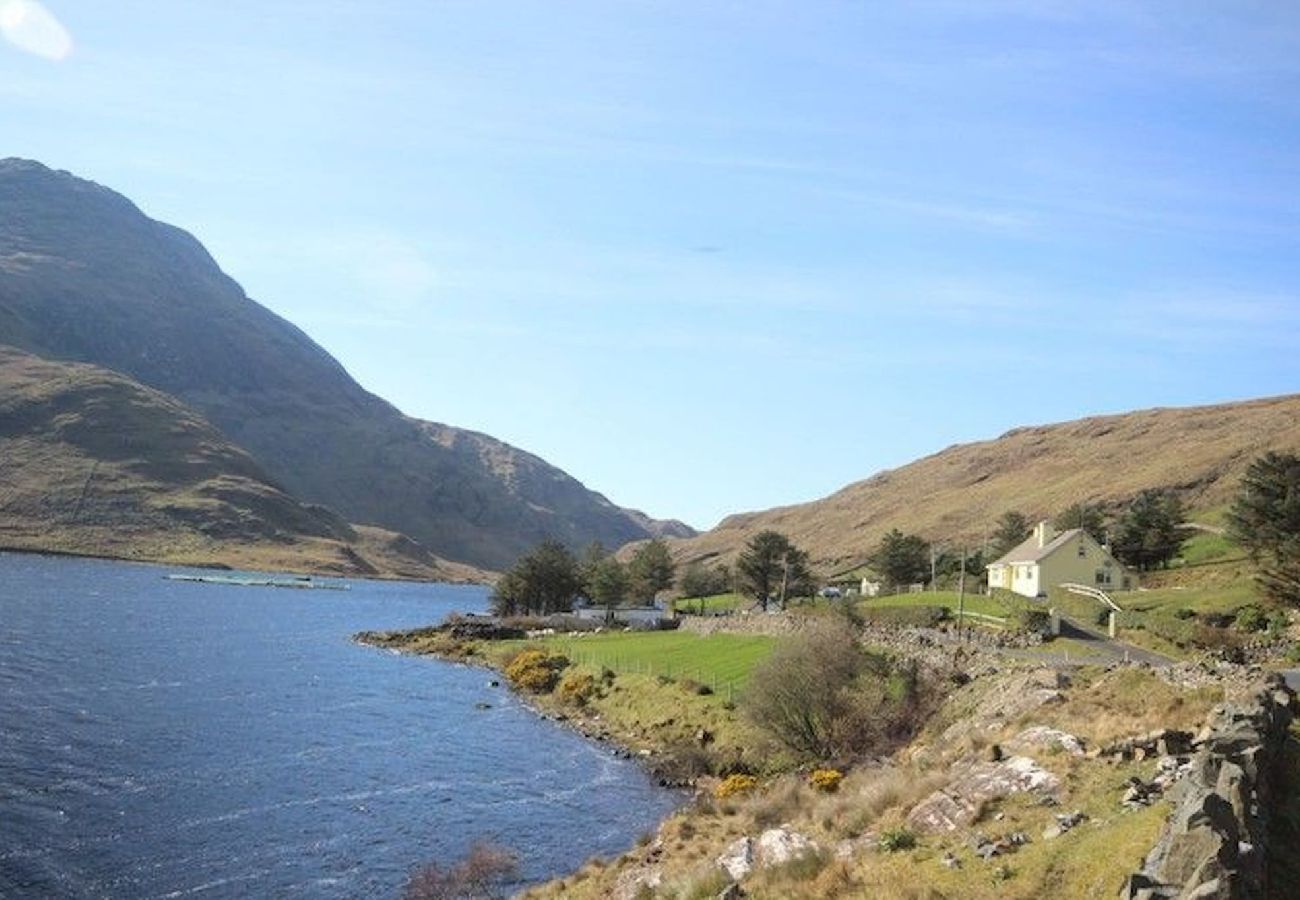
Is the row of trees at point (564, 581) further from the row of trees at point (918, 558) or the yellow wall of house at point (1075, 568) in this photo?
the yellow wall of house at point (1075, 568)

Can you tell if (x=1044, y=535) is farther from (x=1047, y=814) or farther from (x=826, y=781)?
(x=1047, y=814)

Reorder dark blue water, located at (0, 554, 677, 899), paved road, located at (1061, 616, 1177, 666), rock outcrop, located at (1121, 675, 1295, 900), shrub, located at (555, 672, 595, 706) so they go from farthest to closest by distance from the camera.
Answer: shrub, located at (555, 672, 595, 706), paved road, located at (1061, 616, 1177, 666), dark blue water, located at (0, 554, 677, 899), rock outcrop, located at (1121, 675, 1295, 900)

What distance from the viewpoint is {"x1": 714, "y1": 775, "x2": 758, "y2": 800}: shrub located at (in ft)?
149

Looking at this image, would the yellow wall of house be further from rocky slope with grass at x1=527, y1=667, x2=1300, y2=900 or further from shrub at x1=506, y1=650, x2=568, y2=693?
rocky slope with grass at x1=527, y1=667, x2=1300, y2=900

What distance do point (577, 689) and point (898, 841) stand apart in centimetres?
5947

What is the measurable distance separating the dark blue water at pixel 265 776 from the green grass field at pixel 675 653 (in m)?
9.89

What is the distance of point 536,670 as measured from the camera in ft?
288

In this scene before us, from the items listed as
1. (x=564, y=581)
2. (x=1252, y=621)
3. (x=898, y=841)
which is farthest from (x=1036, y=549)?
(x=898, y=841)

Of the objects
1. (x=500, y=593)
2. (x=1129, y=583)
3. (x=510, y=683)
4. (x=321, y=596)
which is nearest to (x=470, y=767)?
(x=510, y=683)

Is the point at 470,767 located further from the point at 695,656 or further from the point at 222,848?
the point at 695,656

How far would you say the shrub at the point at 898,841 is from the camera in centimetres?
2078

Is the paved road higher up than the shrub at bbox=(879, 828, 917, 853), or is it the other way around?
the paved road

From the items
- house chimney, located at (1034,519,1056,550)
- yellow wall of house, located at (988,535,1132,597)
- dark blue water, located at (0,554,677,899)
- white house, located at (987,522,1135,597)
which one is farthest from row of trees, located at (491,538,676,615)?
yellow wall of house, located at (988,535,1132,597)

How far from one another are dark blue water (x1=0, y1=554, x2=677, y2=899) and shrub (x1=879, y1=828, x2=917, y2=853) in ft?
64.7
